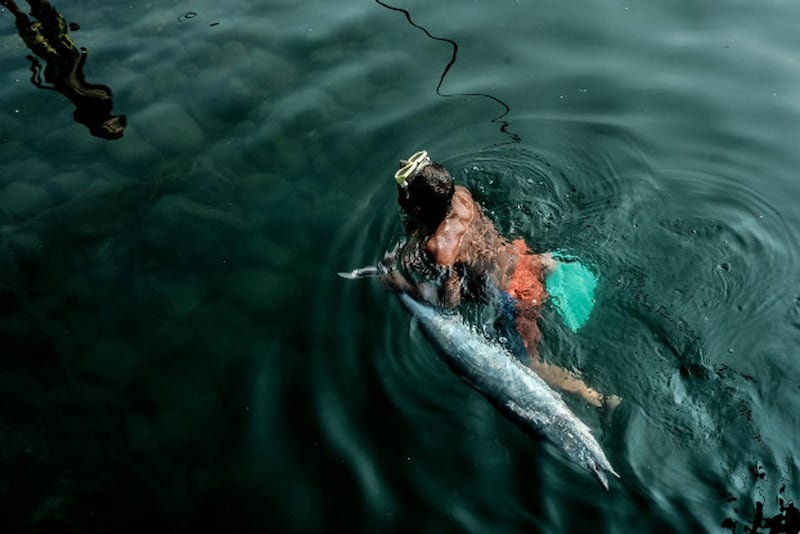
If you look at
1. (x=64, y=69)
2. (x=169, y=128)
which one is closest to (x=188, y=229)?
(x=169, y=128)

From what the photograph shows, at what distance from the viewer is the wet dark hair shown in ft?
13.7

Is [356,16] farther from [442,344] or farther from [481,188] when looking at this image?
[442,344]

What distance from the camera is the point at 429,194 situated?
4230 millimetres

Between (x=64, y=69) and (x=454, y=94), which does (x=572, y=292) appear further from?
(x=64, y=69)

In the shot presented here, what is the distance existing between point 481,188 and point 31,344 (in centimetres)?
390

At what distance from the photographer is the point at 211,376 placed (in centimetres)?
457

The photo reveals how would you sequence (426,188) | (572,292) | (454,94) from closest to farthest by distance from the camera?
1. (426,188)
2. (572,292)
3. (454,94)

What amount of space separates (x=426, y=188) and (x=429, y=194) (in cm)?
5

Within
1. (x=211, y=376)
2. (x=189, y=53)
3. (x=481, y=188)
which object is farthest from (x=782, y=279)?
(x=189, y=53)

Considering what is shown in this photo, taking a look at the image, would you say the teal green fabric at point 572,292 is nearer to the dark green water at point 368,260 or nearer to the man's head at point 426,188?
the dark green water at point 368,260

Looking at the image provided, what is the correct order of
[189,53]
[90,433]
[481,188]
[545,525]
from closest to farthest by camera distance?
[545,525] < [90,433] < [481,188] < [189,53]

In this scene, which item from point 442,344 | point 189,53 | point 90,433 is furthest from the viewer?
point 189,53

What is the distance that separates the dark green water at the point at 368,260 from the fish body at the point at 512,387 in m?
0.37

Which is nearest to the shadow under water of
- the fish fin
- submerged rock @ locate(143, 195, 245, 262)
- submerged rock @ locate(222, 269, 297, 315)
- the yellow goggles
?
submerged rock @ locate(143, 195, 245, 262)
